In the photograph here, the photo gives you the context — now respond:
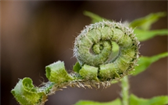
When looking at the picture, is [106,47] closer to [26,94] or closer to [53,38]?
[26,94]

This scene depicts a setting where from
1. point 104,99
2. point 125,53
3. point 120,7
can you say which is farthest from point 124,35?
point 120,7

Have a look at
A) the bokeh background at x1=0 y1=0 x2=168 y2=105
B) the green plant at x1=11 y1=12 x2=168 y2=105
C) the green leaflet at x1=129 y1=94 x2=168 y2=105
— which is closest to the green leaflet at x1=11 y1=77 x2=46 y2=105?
the green plant at x1=11 y1=12 x2=168 y2=105

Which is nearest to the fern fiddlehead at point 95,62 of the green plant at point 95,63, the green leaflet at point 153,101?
the green plant at point 95,63

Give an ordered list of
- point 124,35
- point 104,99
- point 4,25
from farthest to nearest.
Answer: point 4,25, point 104,99, point 124,35

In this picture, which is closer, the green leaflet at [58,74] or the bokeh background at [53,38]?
the green leaflet at [58,74]

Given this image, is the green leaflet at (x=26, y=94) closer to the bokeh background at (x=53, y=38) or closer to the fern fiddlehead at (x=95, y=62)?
the fern fiddlehead at (x=95, y=62)

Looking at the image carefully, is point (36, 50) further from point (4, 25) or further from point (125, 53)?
point (125, 53)

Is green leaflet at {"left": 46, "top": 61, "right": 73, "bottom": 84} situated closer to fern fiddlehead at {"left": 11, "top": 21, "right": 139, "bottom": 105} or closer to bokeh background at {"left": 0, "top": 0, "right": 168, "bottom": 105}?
fern fiddlehead at {"left": 11, "top": 21, "right": 139, "bottom": 105}
